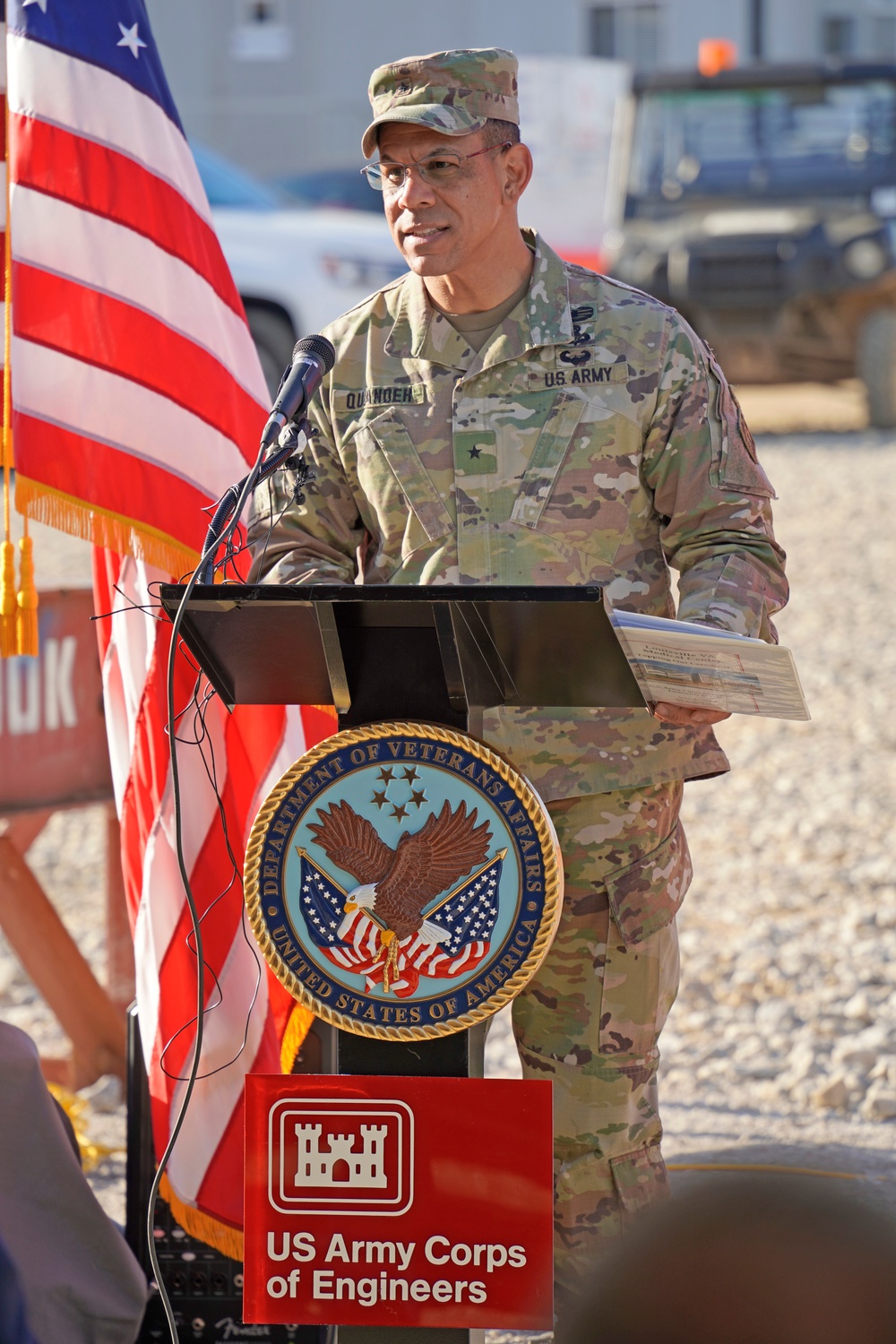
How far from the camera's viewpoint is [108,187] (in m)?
2.82

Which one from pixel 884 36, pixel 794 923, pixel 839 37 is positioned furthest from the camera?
pixel 884 36

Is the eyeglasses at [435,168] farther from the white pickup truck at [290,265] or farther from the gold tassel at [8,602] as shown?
the white pickup truck at [290,265]

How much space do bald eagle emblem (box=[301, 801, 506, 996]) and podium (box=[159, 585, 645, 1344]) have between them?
0.10 metres

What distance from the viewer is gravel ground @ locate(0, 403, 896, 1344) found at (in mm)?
3783

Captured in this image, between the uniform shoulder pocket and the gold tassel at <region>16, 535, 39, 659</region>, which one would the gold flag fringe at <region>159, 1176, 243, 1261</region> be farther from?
the uniform shoulder pocket

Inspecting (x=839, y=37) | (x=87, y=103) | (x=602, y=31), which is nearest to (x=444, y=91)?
(x=87, y=103)

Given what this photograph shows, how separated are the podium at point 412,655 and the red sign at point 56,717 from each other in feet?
5.44

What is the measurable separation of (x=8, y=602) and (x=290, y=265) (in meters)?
7.37

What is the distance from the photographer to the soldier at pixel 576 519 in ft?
7.87

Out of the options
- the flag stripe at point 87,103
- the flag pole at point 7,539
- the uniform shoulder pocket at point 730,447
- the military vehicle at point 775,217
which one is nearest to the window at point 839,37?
the military vehicle at point 775,217

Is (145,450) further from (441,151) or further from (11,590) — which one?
(441,151)

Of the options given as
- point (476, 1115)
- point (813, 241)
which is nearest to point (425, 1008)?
point (476, 1115)

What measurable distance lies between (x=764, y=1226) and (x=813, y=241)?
10.8 metres

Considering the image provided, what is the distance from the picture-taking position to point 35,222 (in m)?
2.77
